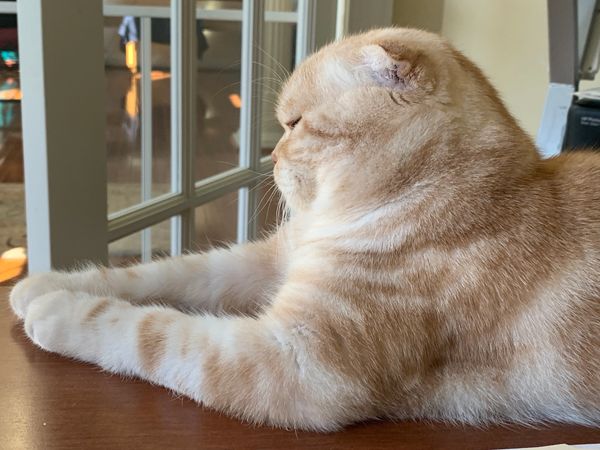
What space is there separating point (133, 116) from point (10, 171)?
1696 millimetres

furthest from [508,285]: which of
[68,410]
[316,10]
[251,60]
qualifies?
[316,10]

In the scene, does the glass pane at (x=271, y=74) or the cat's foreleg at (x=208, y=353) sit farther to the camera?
the glass pane at (x=271, y=74)

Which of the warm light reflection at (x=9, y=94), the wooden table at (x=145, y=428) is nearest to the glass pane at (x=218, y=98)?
the wooden table at (x=145, y=428)

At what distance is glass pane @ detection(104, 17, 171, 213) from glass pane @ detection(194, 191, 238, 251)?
13 cm

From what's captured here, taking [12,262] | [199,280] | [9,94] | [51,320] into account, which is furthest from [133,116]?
[9,94]

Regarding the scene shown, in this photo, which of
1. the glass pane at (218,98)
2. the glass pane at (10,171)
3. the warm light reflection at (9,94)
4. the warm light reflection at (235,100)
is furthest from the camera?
the warm light reflection at (9,94)

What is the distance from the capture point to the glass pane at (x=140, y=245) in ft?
3.69

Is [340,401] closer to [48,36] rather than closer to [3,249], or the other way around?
[48,36]

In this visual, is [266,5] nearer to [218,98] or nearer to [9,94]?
[218,98]

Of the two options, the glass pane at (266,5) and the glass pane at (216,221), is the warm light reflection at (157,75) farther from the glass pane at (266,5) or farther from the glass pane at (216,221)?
the glass pane at (216,221)

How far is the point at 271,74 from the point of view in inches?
61.4

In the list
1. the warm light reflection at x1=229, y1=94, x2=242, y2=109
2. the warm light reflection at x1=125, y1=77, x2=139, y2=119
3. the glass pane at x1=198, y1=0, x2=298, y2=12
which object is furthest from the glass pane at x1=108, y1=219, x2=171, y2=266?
the glass pane at x1=198, y1=0, x2=298, y2=12

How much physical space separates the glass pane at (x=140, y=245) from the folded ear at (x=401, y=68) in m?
0.53

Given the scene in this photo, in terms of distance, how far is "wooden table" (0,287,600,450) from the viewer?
0.59m
